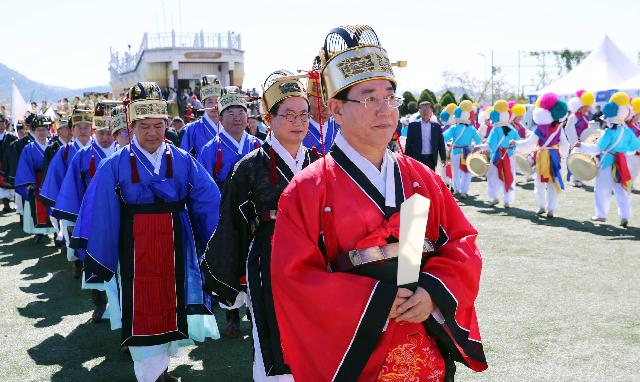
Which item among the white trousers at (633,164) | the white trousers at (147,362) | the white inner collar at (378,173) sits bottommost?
the white trousers at (147,362)

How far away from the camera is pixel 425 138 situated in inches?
468

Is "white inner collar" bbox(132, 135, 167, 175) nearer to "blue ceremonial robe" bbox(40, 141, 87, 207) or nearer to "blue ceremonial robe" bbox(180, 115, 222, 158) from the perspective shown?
"blue ceremonial robe" bbox(180, 115, 222, 158)

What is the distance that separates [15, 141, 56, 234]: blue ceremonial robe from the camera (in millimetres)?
9609

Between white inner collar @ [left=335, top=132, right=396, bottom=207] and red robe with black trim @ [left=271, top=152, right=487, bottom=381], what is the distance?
6 centimetres

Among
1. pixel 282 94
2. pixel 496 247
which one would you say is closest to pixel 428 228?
pixel 282 94

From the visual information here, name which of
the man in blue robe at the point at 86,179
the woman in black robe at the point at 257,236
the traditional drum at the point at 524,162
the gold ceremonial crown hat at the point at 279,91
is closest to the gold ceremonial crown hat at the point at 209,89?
the man in blue robe at the point at 86,179

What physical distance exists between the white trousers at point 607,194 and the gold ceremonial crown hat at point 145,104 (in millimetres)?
7723

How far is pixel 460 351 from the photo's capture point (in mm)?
2283

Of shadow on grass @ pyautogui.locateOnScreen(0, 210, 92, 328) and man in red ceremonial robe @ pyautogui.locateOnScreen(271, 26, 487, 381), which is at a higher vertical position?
man in red ceremonial robe @ pyautogui.locateOnScreen(271, 26, 487, 381)

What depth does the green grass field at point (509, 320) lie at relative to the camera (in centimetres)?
470

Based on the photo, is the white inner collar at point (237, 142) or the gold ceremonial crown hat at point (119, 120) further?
the gold ceremonial crown hat at point (119, 120)

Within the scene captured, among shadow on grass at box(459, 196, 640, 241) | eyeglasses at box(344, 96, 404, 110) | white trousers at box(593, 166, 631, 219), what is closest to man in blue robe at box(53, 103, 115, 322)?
eyeglasses at box(344, 96, 404, 110)

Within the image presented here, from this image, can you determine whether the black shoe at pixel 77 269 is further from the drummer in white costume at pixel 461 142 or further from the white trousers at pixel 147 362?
the drummer in white costume at pixel 461 142

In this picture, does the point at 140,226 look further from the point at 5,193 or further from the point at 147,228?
the point at 5,193
